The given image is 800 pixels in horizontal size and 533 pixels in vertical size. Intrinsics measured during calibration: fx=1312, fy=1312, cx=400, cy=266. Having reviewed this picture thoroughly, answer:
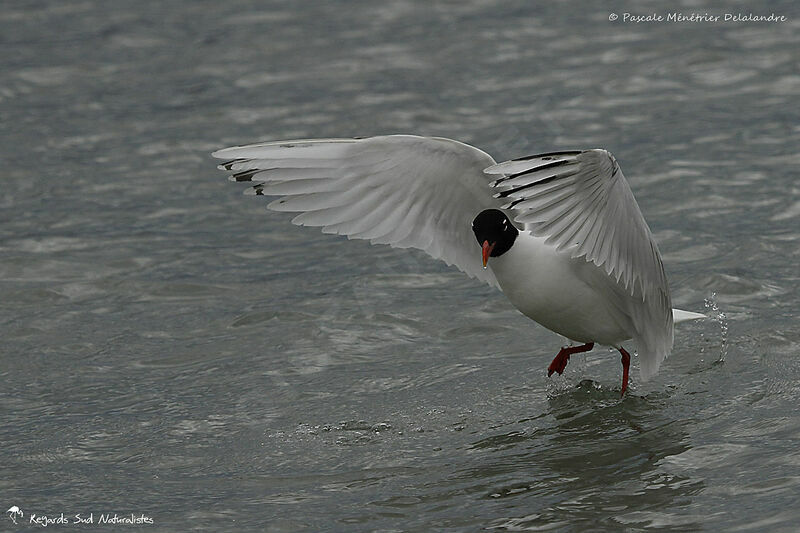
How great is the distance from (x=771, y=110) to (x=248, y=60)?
5181 millimetres

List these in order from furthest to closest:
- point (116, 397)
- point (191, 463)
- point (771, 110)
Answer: point (771, 110) < point (116, 397) < point (191, 463)

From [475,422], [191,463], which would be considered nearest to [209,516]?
[191,463]

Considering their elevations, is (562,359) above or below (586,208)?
below

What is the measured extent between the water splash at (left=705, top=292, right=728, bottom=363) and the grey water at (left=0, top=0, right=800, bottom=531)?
2 centimetres

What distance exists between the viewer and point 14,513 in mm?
5512

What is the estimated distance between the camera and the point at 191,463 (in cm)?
607

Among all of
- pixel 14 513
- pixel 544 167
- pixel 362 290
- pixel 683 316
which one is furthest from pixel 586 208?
pixel 362 290

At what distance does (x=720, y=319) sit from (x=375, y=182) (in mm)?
2393

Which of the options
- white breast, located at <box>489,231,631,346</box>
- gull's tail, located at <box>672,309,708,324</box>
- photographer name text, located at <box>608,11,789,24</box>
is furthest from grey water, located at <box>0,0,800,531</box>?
white breast, located at <box>489,231,631,346</box>

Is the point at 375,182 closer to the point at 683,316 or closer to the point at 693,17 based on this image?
the point at 683,316

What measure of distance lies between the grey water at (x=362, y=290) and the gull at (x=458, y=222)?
486mm

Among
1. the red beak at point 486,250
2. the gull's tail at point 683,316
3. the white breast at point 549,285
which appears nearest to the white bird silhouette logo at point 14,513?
the red beak at point 486,250

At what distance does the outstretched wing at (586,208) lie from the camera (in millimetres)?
5207

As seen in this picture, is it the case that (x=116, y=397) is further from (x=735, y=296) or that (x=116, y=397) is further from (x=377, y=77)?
(x=377, y=77)
